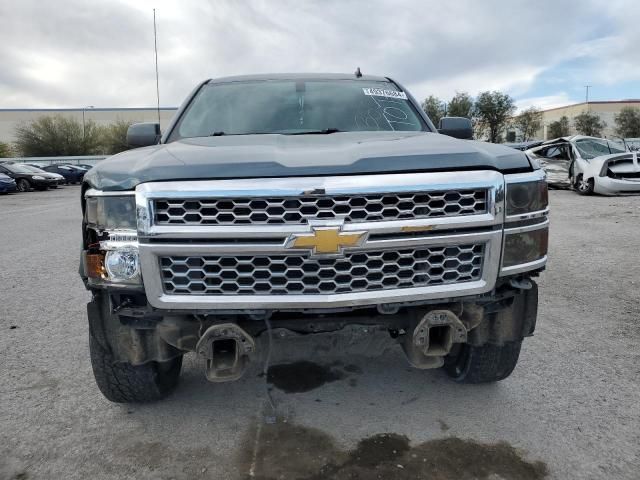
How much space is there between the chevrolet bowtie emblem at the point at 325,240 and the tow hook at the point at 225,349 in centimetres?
47

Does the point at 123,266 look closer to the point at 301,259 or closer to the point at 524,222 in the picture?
the point at 301,259

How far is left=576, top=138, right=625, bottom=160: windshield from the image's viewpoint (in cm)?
1459

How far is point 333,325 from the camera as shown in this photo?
7.78 ft

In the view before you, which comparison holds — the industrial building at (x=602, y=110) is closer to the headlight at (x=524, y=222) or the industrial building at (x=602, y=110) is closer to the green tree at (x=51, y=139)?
the green tree at (x=51, y=139)

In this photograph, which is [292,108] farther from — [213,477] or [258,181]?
[213,477]

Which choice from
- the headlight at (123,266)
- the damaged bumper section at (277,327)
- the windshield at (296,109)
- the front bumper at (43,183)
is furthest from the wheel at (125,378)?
the front bumper at (43,183)

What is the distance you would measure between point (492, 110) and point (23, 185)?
4206 cm

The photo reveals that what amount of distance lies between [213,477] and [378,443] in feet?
2.56

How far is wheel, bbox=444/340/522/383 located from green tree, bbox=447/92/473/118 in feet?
163

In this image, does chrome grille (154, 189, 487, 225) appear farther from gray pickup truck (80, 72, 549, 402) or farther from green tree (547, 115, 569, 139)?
green tree (547, 115, 569, 139)

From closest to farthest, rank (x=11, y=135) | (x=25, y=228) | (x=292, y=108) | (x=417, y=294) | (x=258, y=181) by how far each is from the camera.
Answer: (x=258, y=181) → (x=417, y=294) → (x=292, y=108) → (x=25, y=228) → (x=11, y=135)

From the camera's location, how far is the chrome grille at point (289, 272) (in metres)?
2.17

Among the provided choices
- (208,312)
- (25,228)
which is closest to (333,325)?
(208,312)

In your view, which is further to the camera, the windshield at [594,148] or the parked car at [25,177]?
the parked car at [25,177]
